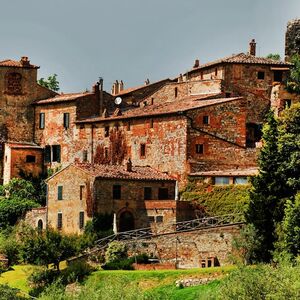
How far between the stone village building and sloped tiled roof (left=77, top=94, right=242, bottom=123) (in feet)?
0.46

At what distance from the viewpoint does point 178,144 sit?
77125 mm

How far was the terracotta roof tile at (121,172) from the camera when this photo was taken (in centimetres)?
7419

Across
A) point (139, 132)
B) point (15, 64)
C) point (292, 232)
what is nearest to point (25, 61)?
point (15, 64)

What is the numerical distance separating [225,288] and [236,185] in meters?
21.3

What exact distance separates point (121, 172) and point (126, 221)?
11.7 feet

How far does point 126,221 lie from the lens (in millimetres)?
73938

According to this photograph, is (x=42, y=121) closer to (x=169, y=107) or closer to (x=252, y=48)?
(x=169, y=107)

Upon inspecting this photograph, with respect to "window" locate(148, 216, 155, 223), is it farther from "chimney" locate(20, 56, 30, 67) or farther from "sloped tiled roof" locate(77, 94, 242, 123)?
"chimney" locate(20, 56, 30, 67)

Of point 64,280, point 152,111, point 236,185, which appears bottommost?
point 64,280

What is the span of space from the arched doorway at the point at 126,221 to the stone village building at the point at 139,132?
217 millimetres

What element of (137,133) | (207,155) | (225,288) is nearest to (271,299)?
(225,288)

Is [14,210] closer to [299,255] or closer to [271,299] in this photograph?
[299,255]

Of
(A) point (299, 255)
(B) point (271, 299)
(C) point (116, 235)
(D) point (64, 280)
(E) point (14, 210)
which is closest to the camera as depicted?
(B) point (271, 299)

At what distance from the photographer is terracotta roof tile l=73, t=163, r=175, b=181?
74.2 metres
